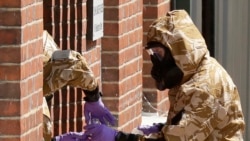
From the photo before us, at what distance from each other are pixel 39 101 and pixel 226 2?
668cm

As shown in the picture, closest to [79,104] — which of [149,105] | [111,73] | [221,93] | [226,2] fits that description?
[111,73]

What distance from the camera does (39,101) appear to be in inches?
301

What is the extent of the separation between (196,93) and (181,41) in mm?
329

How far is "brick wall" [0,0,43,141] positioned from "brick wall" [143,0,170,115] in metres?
4.04

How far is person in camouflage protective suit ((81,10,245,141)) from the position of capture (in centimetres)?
781

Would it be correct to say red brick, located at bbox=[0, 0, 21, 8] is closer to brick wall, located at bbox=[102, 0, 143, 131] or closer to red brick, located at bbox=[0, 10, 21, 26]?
red brick, located at bbox=[0, 10, 21, 26]

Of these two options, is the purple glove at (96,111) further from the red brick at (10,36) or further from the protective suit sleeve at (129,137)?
the red brick at (10,36)

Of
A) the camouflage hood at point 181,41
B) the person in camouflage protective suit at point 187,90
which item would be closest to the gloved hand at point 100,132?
the person in camouflage protective suit at point 187,90

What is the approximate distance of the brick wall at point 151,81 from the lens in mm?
11414

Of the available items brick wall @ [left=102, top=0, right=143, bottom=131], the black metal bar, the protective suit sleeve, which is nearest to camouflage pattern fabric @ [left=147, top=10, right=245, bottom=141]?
the protective suit sleeve

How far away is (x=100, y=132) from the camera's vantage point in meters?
7.97

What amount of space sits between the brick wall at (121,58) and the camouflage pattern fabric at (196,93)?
1717 millimetres

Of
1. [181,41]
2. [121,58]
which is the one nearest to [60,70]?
[181,41]

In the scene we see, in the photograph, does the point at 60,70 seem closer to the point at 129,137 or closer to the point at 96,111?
the point at 96,111
